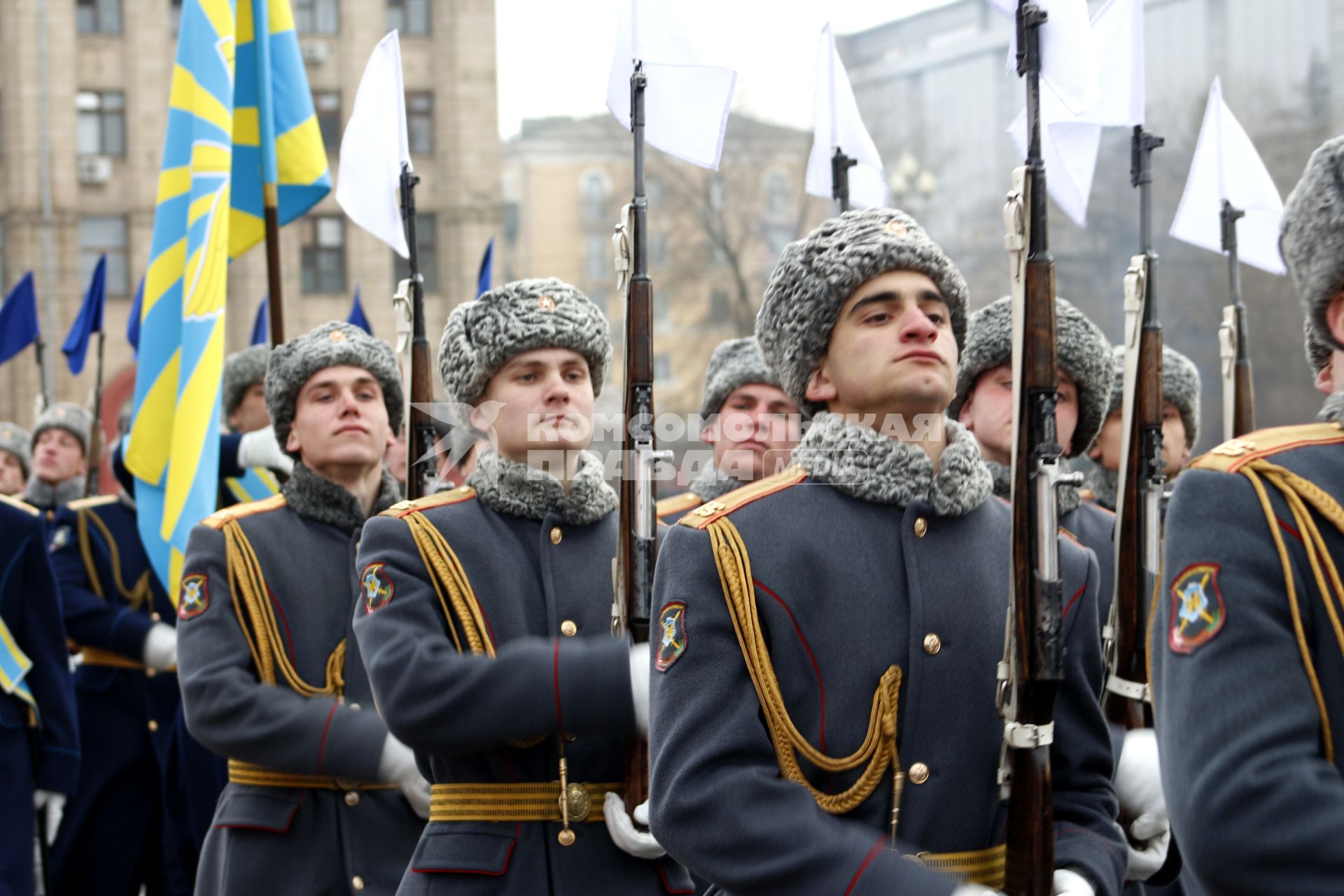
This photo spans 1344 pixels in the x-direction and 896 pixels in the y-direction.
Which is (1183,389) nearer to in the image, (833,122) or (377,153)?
(833,122)

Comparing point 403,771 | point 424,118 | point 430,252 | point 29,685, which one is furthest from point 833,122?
point 424,118

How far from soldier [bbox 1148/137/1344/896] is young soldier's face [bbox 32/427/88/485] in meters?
9.90

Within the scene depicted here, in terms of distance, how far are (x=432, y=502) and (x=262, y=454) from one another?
270 centimetres

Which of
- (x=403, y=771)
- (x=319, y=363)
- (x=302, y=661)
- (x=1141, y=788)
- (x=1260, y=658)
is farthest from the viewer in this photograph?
(x=319, y=363)

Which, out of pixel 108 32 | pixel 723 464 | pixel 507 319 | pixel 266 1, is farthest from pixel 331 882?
pixel 108 32

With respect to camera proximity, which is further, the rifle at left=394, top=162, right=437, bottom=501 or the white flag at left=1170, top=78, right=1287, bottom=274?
the white flag at left=1170, top=78, right=1287, bottom=274

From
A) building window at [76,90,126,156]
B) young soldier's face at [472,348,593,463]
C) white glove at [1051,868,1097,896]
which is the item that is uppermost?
building window at [76,90,126,156]

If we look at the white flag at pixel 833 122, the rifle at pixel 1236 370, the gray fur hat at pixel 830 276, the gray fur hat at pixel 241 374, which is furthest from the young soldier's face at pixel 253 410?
the gray fur hat at pixel 830 276

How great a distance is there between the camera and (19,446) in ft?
40.7

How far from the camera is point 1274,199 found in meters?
6.11

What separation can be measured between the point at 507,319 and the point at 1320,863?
2.69 metres

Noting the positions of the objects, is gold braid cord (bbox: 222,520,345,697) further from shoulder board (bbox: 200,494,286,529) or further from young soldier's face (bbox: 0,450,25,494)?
young soldier's face (bbox: 0,450,25,494)

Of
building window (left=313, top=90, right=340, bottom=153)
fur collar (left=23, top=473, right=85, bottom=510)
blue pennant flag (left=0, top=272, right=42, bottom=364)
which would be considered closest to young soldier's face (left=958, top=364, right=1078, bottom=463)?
fur collar (left=23, top=473, right=85, bottom=510)

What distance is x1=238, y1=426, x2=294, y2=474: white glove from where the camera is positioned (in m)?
6.66
